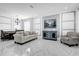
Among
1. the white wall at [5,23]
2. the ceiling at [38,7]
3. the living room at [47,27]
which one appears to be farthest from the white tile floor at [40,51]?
the white wall at [5,23]

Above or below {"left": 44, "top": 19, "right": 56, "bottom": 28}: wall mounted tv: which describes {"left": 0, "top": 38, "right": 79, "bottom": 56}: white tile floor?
below

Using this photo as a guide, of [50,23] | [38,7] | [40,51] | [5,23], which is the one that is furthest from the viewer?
[5,23]

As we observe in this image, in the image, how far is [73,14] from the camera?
5.18m

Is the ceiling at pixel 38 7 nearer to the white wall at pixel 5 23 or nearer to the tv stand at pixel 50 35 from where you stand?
the tv stand at pixel 50 35

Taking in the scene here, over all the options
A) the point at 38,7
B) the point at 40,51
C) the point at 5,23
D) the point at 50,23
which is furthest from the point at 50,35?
the point at 5,23

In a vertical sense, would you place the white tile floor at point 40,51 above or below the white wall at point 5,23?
below

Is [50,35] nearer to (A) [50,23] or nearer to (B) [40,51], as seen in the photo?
(A) [50,23]

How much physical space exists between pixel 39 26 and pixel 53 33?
3.02 metres

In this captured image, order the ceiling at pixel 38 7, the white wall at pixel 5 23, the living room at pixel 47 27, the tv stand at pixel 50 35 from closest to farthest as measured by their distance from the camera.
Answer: the ceiling at pixel 38 7 → the living room at pixel 47 27 → the tv stand at pixel 50 35 → the white wall at pixel 5 23

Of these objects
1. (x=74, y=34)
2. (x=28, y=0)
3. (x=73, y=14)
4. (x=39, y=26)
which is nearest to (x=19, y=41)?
(x=28, y=0)

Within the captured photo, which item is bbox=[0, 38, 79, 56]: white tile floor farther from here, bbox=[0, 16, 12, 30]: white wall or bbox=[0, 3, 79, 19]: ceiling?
bbox=[0, 16, 12, 30]: white wall

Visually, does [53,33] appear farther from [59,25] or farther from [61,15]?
[61,15]

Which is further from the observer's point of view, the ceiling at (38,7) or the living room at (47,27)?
the living room at (47,27)

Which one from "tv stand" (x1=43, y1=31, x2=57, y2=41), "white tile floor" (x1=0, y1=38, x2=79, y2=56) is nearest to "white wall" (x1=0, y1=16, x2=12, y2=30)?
"white tile floor" (x1=0, y1=38, x2=79, y2=56)
